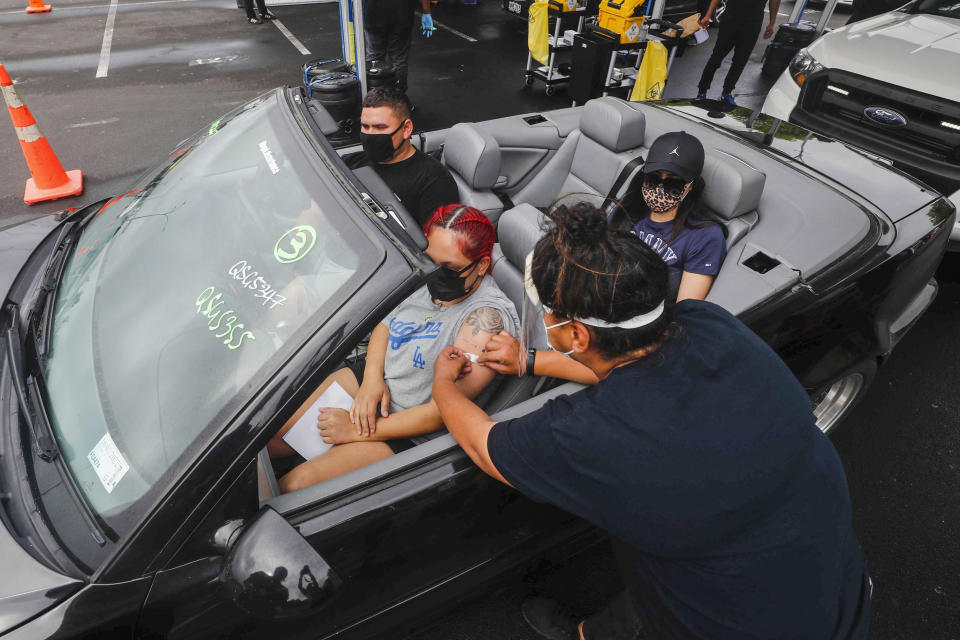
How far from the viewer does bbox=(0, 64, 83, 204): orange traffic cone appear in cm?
422

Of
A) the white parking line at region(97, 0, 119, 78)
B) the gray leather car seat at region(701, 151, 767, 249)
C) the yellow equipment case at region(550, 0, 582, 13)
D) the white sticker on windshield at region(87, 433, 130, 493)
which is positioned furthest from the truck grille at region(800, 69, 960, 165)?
the white parking line at region(97, 0, 119, 78)

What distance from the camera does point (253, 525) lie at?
1.20 m

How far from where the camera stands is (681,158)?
232cm

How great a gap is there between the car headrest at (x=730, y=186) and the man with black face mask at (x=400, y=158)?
129 cm

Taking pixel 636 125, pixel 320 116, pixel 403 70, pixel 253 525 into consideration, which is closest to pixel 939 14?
pixel 636 125

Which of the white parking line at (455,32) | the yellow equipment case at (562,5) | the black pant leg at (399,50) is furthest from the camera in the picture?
the white parking line at (455,32)

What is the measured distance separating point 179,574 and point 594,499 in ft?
3.11

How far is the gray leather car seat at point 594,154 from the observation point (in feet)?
9.68

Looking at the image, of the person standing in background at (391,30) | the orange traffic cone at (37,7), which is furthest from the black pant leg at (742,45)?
the orange traffic cone at (37,7)

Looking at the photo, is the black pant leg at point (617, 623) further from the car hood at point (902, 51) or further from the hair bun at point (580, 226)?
the car hood at point (902, 51)

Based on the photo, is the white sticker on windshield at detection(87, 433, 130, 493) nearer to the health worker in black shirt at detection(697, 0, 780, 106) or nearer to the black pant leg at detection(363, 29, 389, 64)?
the black pant leg at detection(363, 29, 389, 64)

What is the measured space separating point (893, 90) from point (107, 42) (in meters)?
10.0

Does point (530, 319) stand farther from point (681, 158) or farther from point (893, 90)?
point (893, 90)

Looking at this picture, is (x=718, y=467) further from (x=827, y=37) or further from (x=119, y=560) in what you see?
(x=827, y=37)
